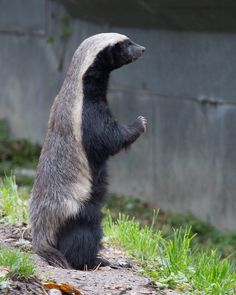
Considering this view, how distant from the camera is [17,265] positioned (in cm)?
483

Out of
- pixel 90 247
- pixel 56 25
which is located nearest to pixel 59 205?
pixel 90 247

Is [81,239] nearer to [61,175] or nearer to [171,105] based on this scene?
[61,175]

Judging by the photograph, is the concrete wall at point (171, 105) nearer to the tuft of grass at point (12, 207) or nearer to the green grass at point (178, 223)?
the green grass at point (178, 223)

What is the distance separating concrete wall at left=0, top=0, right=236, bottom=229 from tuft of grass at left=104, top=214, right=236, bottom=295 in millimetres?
3682

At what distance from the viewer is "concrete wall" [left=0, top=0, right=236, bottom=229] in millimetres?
9812

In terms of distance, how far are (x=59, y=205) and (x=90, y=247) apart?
36 cm

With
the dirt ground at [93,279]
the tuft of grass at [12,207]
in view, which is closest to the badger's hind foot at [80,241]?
the dirt ground at [93,279]

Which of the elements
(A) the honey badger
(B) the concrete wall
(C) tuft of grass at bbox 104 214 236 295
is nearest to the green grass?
(B) the concrete wall

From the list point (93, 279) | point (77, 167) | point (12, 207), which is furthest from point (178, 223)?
point (93, 279)

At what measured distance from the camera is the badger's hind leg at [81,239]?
19.0 feet

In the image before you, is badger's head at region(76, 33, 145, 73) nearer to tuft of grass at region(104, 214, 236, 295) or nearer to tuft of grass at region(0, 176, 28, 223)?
tuft of grass at region(104, 214, 236, 295)

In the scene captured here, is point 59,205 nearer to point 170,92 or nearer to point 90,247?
point 90,247

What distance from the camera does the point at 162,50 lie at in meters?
10.6

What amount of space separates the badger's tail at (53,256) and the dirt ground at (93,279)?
6 cm
